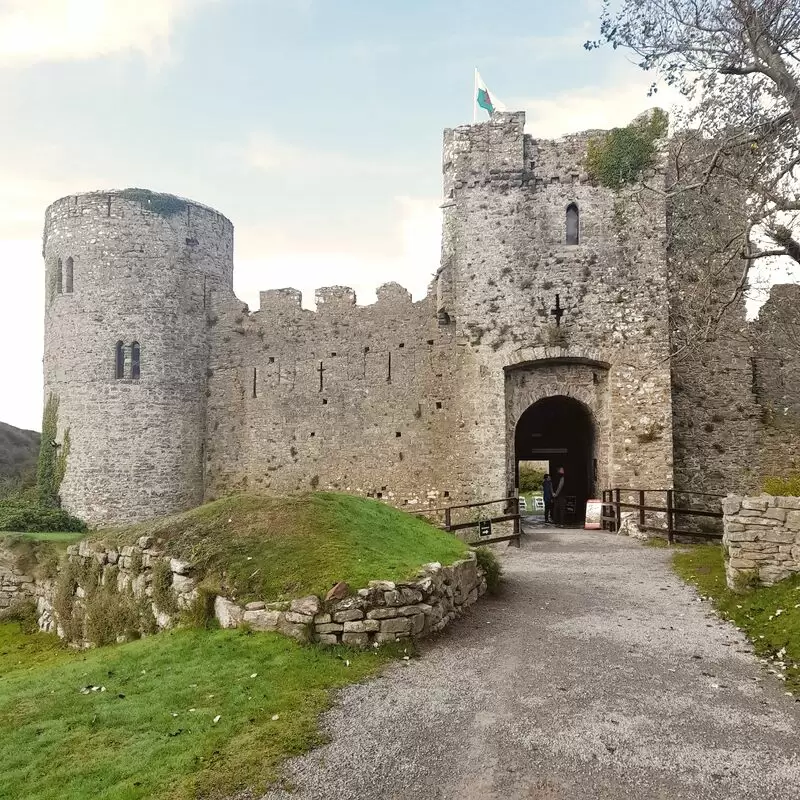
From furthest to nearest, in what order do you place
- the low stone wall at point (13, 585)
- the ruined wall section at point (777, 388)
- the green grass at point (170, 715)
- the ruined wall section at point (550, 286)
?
1. the ruined wall section at point (777, 388)
2. the ruined wall section at point (550, 286)
3. the low stone wall at point (13, 585)
4. the green grass at point (170, 715)

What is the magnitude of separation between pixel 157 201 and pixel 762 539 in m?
18.9

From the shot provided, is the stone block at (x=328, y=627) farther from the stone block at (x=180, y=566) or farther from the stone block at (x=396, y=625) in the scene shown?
the stone block at (x=180, y=566)

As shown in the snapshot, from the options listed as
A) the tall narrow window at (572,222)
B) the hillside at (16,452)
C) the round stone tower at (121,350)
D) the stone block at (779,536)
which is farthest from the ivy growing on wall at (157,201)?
the stone block at (779,536)

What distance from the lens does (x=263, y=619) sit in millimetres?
8367

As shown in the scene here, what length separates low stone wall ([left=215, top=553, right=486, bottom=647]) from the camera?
8180 mm

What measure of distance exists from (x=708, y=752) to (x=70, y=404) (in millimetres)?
20092

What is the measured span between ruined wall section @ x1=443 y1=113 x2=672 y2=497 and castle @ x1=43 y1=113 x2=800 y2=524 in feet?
0.18

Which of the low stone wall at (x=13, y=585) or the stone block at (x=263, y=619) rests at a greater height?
the stone block at (x=263, y=619)

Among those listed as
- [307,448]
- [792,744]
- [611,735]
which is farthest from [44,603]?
[792,744]

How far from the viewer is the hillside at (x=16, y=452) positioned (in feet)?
87.8

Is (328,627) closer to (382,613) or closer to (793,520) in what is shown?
(382,613)

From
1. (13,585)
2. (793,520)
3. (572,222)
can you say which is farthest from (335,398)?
(793,520)

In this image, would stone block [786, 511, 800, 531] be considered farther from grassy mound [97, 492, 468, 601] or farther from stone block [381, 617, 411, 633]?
stone block [381, 617, 411, 633]

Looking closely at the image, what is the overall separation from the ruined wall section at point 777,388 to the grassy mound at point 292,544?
36.5ft
